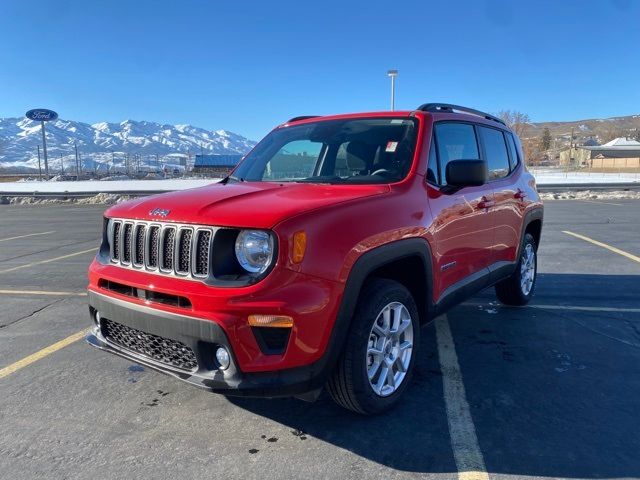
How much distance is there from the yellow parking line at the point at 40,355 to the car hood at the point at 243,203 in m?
1.64

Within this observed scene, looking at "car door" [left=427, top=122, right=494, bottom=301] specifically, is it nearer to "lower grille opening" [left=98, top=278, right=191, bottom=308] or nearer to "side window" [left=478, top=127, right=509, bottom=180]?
"side window" [left=478, top=127, right=509, bottom=180]

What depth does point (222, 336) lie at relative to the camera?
2.48 meters

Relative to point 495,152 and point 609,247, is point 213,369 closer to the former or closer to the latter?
point 495,152

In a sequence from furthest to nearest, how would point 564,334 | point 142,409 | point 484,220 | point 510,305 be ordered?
point 510,305 < point 564,334 < point 484,220 < point 142,409

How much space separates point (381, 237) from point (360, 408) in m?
1.02

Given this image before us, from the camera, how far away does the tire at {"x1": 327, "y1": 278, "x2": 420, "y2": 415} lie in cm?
282

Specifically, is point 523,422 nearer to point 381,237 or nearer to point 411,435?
point 411,435

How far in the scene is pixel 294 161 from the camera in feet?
13.6

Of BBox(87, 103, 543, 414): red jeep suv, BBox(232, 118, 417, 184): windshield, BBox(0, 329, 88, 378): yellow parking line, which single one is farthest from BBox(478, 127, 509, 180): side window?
BBox(0, 329, 88, 378): yellow parking line

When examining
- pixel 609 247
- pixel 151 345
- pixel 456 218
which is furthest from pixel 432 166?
pixel 609 247

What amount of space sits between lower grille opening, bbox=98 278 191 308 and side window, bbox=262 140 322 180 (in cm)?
150

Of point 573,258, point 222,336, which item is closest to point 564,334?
point 222,336

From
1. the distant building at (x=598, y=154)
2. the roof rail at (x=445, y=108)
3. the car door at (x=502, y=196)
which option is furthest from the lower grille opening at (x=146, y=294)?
the distant building at (x=598, y=154)

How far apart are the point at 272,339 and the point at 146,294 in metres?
0.82
